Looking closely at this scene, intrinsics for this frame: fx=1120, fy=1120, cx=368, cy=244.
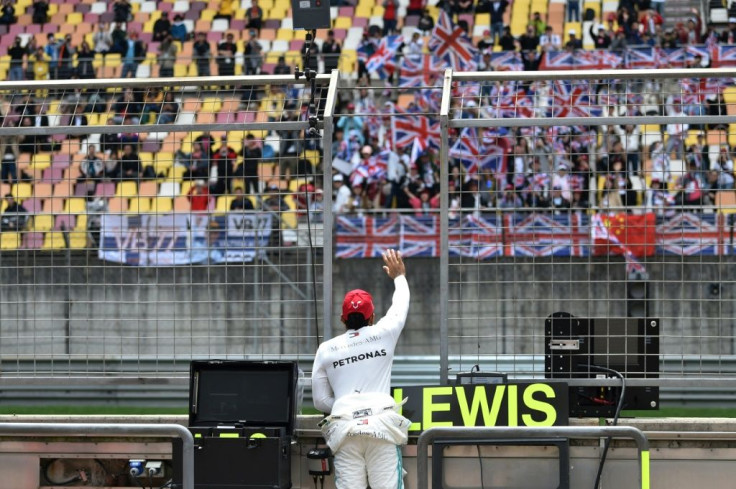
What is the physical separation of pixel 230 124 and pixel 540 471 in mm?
2989

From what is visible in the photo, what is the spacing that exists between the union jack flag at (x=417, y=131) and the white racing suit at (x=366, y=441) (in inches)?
409

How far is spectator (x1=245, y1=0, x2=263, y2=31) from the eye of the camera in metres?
20.2

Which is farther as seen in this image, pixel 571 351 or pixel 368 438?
pixel 571 351

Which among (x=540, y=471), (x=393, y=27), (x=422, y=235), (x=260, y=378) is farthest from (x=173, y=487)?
(x=393, y=27)

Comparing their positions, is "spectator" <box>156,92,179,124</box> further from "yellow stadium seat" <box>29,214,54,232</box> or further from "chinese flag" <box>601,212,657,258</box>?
"chinese flag" <box>601,212,657,258</box>

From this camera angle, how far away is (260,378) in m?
7.11

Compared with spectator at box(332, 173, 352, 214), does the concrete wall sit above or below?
below

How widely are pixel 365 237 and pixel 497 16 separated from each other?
7.55 metres

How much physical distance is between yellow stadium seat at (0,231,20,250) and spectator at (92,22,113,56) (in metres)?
12.8

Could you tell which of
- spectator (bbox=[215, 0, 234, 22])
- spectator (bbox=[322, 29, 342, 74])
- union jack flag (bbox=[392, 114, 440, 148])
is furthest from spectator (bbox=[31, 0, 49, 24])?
union jack flag (bbox=[392, 114, 440, 148])

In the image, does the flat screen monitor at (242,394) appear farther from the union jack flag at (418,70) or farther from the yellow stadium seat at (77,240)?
the union jack flag at (418,70)

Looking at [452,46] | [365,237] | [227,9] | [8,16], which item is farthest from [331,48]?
[365,237]

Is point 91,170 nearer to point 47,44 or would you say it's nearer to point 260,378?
point 260,378

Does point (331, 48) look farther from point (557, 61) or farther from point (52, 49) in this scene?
point (52, 49)
